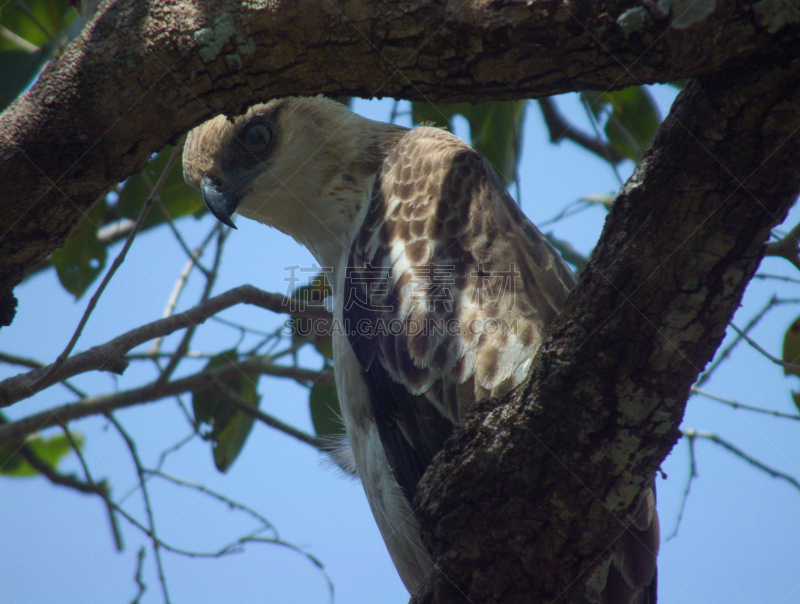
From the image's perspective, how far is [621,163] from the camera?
475cm

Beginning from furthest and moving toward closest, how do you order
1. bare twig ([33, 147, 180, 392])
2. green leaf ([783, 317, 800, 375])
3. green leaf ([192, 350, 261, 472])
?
green leaf ([192, 350, 261, 472]) < green leaf ([783, 317, 800, 375]) < bare twig ([33, 147, 180, 392])

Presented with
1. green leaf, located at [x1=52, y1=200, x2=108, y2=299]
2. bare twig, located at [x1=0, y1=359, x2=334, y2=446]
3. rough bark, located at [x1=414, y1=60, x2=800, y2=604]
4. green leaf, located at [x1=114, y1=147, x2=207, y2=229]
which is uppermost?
green leaf, located at [x1=114, y1=147, x2=207, y2=229]

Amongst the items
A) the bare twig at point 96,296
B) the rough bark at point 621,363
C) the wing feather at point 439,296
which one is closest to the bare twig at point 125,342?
the bare twig at point 96,296

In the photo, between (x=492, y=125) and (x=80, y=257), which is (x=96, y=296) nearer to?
(x=80, y=257)

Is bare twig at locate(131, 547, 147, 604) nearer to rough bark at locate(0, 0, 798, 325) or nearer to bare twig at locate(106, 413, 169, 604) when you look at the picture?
bare twig at locate(106, 413, 169, 604)

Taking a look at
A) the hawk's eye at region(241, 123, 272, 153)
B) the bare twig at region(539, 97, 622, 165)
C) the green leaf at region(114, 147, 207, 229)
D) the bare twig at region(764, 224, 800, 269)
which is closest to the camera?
the bare twig at region(764, 224, 800, 269)

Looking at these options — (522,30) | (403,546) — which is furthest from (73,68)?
(403,546)

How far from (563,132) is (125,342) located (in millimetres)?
3437

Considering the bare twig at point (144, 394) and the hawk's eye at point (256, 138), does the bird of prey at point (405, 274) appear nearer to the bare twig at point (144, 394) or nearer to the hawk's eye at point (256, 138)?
the hawk's eye at point (256, 138)

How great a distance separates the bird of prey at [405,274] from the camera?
105 inches

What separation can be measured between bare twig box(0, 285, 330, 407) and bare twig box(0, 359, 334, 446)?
0.66 m

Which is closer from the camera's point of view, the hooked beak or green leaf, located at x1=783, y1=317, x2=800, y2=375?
the hooked beak

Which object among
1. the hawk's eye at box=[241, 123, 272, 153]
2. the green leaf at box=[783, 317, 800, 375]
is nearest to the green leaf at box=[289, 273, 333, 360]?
the hawk's eye at box=[241, 123, 272, 153]

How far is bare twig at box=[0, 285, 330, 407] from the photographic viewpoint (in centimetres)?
256
